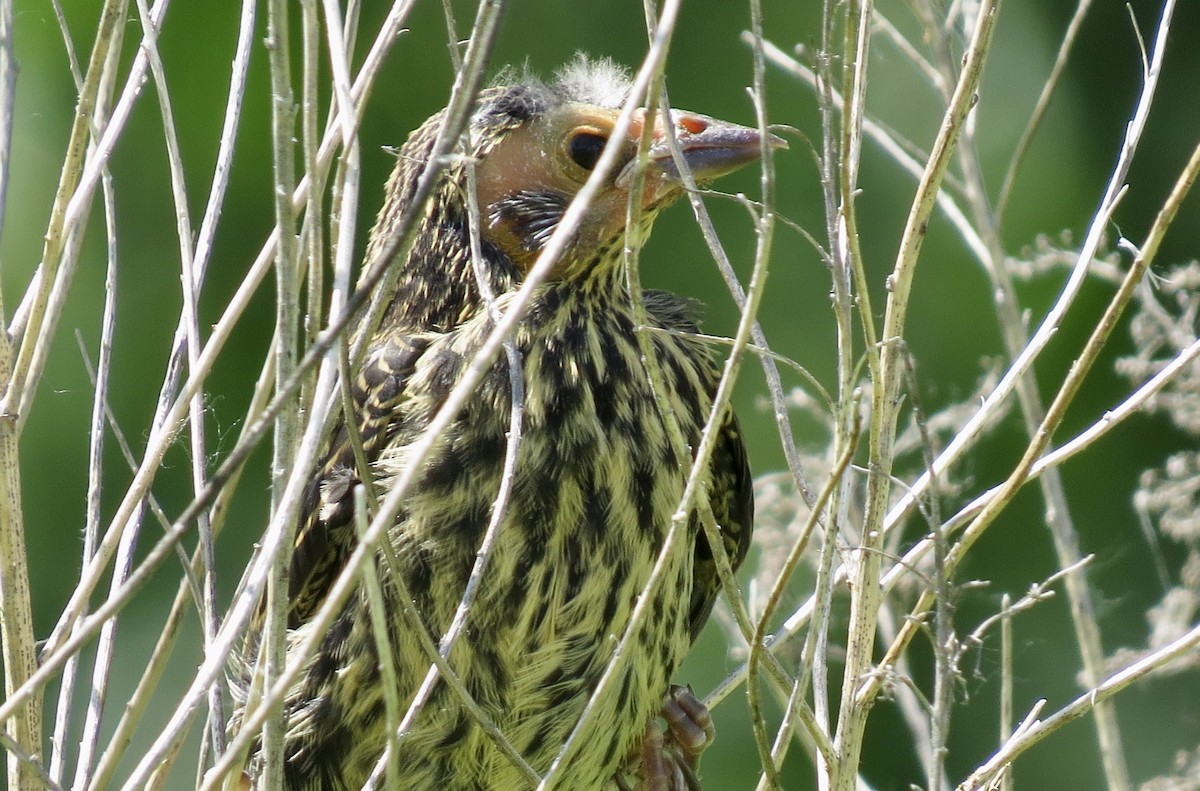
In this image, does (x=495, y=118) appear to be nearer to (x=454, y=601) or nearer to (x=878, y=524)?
(x=454, y=601)

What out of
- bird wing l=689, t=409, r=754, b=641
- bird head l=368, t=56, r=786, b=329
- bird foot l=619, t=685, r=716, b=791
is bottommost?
bird foot l=619, t=685, r=716, b=791

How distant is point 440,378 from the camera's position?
2275 millimetres

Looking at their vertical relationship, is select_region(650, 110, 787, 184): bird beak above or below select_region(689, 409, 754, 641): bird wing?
above

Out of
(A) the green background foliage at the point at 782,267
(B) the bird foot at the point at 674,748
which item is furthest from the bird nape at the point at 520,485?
(A) the green background foliage at the point at 782,267

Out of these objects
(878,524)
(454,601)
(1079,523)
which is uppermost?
(878,524)

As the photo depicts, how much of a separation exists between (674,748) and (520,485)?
0.73 meters

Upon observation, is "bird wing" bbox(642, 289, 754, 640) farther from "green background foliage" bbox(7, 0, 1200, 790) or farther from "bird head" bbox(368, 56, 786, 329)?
"green background foliage" bbox(7, 0, 1200, 790)

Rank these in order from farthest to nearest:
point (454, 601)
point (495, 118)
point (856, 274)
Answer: point (495, 118) → point (454, 601) → point (856, 274)

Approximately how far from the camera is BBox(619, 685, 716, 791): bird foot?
2572 millimetres

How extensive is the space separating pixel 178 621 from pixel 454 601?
18.2 inches

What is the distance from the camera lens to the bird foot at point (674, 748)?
2572mm

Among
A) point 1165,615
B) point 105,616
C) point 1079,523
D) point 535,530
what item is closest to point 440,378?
point 535,530

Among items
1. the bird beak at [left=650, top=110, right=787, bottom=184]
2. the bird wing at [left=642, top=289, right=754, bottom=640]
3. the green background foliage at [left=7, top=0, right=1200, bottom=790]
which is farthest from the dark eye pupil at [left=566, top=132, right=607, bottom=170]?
the green background foliage at [left=7, top=0, right=1200, bottom=790]

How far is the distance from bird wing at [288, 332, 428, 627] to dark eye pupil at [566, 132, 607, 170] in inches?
15.8
